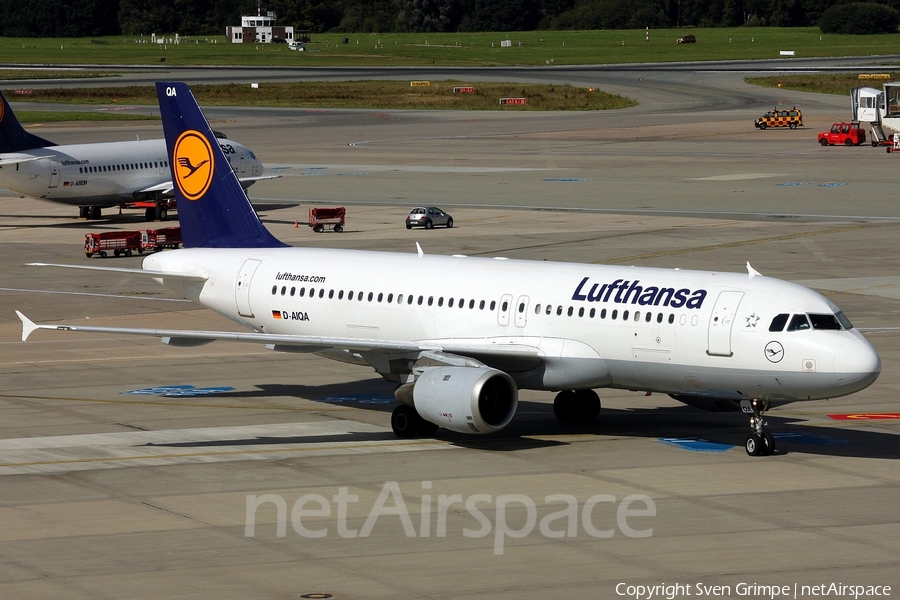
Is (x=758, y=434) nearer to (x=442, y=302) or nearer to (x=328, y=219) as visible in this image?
(x=442, y=302)

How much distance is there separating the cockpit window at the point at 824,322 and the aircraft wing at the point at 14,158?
59.2 m

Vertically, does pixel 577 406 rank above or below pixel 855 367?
below

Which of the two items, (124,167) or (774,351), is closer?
(774,351)

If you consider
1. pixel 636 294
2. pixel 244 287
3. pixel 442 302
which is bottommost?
pixel 244 287

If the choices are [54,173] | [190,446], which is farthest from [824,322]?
[54,173]

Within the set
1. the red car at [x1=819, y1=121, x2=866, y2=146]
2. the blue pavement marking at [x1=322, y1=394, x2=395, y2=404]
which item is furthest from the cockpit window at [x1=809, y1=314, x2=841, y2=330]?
the red car at [x1=819, y1=121, x2=866, y2=146]

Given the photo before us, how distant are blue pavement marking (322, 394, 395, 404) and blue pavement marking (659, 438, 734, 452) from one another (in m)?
8.92

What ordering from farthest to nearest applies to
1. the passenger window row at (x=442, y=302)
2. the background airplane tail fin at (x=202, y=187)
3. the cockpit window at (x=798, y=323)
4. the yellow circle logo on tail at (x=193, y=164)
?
the yellow circle logo on tail at (x=193, y=164) < the background airplane tail fin at (x=202, y=187) < the passenger window row at (x=442, y=302) < the cockpit window at (x=798, y=323)

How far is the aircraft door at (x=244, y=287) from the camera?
39719 millimetres

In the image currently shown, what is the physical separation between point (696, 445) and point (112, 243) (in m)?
43.3

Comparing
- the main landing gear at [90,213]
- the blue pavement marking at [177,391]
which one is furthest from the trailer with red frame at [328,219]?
the blue pavement marking at [177,391]

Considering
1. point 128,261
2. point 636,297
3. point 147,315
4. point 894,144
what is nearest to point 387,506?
point 636,297

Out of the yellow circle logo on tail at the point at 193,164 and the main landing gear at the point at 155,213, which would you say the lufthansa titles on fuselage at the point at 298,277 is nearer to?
the yellow circle logo on tail at the point at 193,164

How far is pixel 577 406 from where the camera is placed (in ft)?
120
